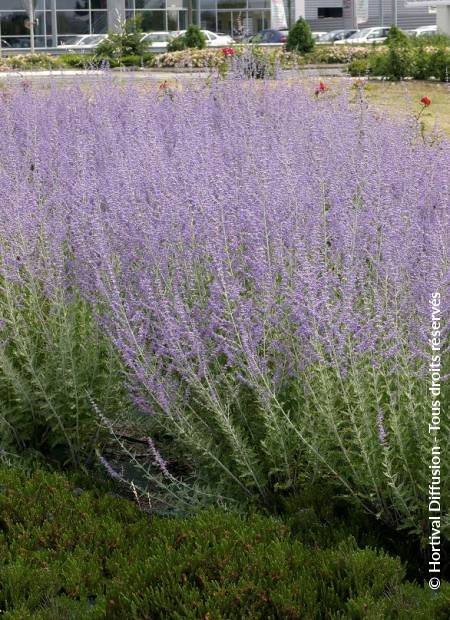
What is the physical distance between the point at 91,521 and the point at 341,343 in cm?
113

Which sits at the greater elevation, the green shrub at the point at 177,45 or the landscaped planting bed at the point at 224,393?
the green shrub at the point at 177,45

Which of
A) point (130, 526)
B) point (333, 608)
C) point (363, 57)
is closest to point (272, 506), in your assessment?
point (130, 526)

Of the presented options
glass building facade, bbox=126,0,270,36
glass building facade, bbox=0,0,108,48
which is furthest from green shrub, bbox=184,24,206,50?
glass building facade, bbox=126,0,270,36

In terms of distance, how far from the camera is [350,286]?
371 centimetres

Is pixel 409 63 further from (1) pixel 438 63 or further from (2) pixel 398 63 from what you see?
(1) pixel 438 63

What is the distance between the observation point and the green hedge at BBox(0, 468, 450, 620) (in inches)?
120

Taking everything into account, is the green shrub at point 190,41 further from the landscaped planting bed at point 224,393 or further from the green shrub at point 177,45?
the landscaped planting bed at point 224,393

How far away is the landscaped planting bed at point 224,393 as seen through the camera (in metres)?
3.25

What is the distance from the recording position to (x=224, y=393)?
13.3 ft

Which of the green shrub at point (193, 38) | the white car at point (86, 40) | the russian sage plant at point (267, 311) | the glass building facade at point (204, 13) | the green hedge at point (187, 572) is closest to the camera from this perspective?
the green hedge at point (187, 572)

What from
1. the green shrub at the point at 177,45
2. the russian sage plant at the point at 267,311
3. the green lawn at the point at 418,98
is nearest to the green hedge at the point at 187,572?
the russian sage plant at the point at 267,311

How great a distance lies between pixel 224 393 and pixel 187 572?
38.0 inches

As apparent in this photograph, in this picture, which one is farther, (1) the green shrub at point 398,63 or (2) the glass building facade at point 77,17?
(2) the glass building facade at point 77,17

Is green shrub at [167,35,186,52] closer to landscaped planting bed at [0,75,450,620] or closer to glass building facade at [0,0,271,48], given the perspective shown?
glass building facade at [0,0,271,48]
